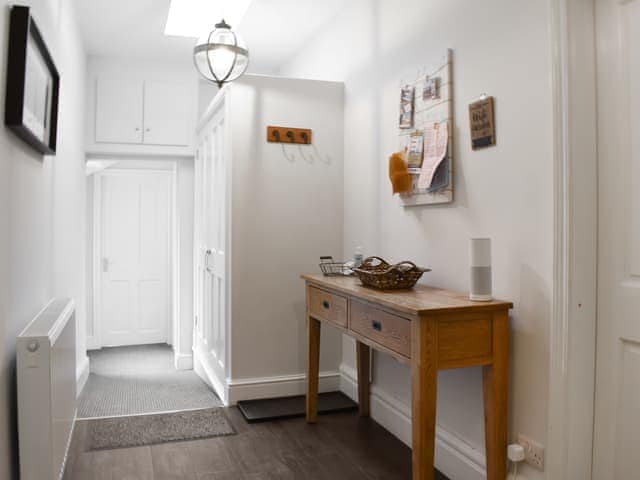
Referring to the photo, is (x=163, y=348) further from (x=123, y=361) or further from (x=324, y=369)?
(x=324, y=369)

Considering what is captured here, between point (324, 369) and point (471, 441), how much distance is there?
4.89 ft

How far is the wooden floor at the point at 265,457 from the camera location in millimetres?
2564

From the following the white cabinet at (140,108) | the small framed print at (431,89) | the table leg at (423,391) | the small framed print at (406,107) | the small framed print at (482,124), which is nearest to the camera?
the table leg at (423,391)

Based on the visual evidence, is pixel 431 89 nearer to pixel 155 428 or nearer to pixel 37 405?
pixel 37 405

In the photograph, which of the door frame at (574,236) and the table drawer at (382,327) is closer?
the door frame at (574,236)

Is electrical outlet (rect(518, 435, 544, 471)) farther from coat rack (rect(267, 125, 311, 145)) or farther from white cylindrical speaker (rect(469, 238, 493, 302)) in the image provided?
coat rack (rect(267, 125, 311, 145))

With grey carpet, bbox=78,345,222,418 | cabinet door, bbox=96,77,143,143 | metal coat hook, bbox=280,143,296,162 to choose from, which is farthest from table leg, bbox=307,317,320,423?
cabinet door, bbox=96,77,143,143

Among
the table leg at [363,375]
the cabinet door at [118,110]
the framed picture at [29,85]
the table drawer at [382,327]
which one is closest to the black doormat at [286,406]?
the table leg at [363,375]

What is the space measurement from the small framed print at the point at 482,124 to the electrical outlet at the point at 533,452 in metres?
1.15

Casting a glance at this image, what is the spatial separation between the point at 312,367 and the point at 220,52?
6.02ft

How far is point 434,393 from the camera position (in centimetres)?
200

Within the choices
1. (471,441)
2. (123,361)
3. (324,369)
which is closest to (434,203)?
(471,441)

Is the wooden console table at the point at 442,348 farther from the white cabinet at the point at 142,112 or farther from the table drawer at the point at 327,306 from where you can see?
the white cabinet at the point at 142,112

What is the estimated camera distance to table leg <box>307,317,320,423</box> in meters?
3.20
